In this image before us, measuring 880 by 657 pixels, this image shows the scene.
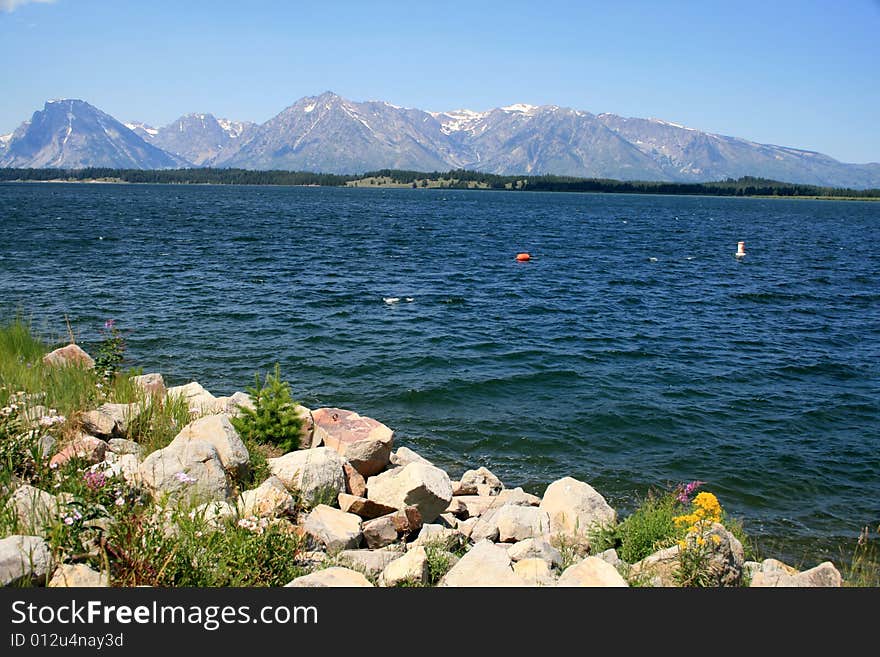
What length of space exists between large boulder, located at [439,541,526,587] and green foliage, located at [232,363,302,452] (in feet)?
15.5

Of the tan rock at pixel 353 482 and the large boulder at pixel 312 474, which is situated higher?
the large boulder at pixel 312 474

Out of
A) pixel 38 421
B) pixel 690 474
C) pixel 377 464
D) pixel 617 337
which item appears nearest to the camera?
pixel 38 421

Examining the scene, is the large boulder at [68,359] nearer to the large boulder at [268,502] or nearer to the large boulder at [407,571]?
the large boulder at [268,502]

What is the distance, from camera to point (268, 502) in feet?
26.5

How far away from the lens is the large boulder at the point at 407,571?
6.93m

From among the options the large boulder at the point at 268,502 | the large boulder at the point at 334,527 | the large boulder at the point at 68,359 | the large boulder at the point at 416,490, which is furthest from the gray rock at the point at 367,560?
the large boulder at the point at 68,359

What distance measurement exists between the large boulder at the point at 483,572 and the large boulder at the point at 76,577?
3394 mm

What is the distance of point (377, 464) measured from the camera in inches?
466

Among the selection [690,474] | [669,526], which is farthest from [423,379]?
[669,526]

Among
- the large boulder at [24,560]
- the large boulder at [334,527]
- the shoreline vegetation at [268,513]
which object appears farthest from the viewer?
the large boulder at [334,527]

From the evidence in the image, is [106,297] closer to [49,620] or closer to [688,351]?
[688,351]

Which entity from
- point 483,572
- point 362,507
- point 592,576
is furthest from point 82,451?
point 592,576

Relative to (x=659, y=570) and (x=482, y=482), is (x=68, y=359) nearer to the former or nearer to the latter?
(x=482, y=482)

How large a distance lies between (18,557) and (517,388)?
17200 millimetres
